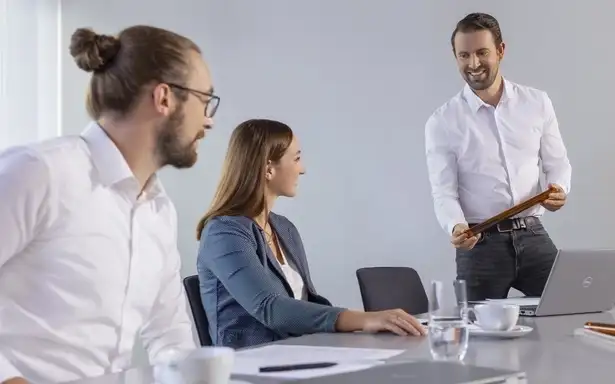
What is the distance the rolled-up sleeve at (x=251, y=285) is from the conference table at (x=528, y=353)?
0.11 m

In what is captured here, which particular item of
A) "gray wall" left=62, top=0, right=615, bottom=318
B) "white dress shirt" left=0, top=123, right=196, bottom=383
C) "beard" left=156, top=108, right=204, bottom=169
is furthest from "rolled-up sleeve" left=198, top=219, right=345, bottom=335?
"gray wall" left=62, top=0, right=615, bottom=318

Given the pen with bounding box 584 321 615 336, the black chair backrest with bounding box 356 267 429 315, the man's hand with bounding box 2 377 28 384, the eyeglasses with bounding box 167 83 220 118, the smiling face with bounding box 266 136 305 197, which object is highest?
the eyeglasses with bounding box 167 83 220 118

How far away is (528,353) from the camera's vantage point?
171cm

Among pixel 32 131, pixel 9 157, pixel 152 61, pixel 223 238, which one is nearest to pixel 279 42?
pixel 32 131

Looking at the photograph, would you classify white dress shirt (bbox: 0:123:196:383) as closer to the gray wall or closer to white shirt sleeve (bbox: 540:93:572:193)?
white shirt sleeve (bbox: 540:93:572:193)

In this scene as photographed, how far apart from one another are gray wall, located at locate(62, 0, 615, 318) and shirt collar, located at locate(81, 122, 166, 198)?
2.57 metres

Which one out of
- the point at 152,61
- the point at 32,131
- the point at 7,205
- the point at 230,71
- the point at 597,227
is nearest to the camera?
the point at 7,205

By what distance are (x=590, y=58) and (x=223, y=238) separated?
7.35 feet

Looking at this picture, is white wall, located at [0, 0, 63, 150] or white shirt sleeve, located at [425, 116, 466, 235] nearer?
white shirt sleeve, located at [425, 116, 466, 235]

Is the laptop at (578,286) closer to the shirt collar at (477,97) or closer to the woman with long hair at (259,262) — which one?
the woman with long hair at (259,262)

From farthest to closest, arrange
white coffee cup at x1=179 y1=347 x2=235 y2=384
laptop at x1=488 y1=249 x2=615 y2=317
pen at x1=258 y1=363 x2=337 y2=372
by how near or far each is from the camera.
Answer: laptop at x1=488 y1=249 x2=615 y2=317
pen at x1=258 y1=363 x2=337 y2=372
white coffee cup at x1=179 y1=347 x2=235 y2=384

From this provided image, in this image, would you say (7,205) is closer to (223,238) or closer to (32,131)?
(223,238)

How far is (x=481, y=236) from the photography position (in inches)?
126

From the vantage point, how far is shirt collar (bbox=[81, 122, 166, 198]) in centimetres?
166
